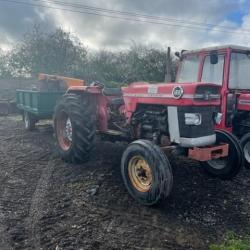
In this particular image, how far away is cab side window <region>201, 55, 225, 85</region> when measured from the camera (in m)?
6.25

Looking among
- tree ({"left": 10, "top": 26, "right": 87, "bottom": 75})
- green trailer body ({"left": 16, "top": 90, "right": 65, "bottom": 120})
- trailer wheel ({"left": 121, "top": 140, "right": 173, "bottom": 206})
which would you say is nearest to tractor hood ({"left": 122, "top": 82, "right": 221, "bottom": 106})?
trailer wheel ({"left": 121, "top": 140, "right": 173, "bottom": 206})

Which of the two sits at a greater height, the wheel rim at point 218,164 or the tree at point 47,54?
the tree at point 47,54

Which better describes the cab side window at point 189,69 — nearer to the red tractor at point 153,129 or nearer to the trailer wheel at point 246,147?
the trailer wheel at point 246,147

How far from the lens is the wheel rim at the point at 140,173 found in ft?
13.8

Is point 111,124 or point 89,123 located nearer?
point 89,123

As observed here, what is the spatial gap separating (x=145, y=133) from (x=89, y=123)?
1074 millimetres

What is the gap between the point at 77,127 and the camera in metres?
5.43

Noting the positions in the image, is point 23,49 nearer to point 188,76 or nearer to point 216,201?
point 188,76

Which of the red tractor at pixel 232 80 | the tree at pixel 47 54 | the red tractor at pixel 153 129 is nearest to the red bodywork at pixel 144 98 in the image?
the red tractor at pixel 153 129

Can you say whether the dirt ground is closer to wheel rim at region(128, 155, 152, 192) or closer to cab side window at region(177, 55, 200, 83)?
wheel rim at region(128, 155, 152, 192)

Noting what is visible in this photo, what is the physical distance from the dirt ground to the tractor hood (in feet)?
4.29

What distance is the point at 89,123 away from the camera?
5.52 metres

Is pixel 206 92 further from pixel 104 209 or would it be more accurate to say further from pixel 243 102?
pixel 243 102

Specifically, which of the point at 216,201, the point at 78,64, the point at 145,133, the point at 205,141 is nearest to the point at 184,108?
the point at 205,141
